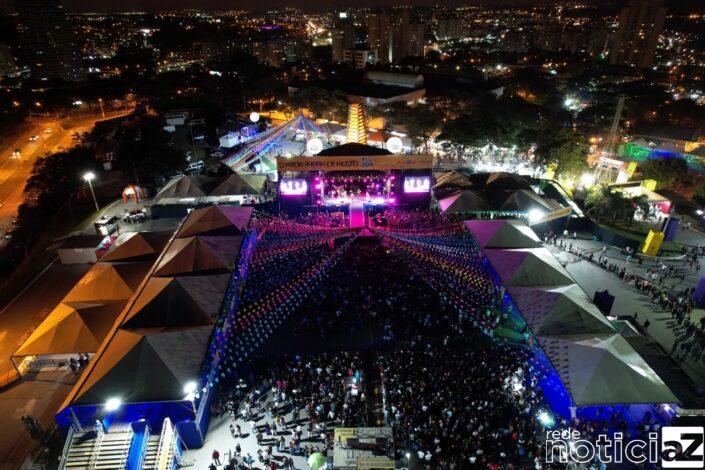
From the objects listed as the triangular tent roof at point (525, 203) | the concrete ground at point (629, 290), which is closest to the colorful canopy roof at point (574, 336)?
the concrete ground at point (629, 290)

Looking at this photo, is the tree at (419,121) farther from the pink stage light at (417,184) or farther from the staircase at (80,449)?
the staircase at (80,449)

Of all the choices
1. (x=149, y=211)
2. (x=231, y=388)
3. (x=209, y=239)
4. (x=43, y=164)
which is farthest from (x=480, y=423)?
(x=43, y=164)

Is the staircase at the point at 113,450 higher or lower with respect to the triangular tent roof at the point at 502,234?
lower

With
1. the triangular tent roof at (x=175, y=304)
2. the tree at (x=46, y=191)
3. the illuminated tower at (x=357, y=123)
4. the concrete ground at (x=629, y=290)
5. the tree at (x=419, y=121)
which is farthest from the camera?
the tree at (x=419, y=121)

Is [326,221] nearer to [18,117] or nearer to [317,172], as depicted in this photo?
[317,172]

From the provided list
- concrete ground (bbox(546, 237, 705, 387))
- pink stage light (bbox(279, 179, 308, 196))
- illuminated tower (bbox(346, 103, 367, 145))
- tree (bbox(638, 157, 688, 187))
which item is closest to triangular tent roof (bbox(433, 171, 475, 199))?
concrete ground (bbox(546, 237, 705, 387))

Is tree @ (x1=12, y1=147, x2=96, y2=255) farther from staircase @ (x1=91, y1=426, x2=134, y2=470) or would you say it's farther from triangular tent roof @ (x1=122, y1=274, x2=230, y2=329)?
staircase @ (x1=91, y1=426, x2=134, y2=470)

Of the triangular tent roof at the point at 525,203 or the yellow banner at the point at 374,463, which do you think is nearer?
the yellow banner at the point at 374,463
